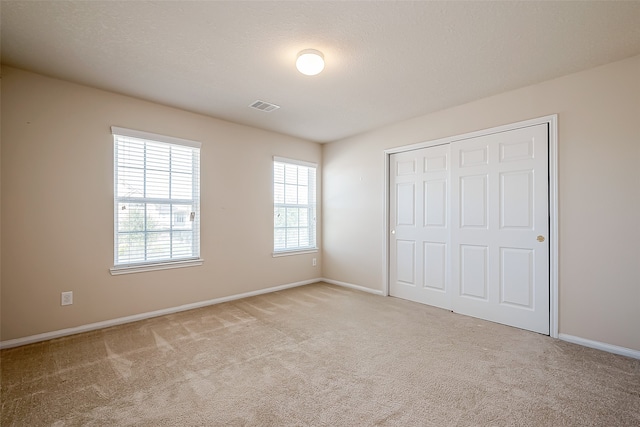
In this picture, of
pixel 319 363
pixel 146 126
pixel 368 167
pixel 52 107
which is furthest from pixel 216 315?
pixel 368 167

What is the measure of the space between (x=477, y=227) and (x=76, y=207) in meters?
4.45

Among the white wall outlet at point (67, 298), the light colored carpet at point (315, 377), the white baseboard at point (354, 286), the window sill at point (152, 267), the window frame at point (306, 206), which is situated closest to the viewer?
the light colored carpet at point (315, 377)

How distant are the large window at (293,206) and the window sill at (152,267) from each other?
52.0 inches

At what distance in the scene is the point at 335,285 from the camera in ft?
16.7

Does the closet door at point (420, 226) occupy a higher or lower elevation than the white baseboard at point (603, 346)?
higher

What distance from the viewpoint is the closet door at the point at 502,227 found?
305 centimetres

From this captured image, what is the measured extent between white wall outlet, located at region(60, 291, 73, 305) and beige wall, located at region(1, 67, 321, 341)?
0.13 ft

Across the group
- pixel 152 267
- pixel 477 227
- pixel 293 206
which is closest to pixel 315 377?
pixel 152 267

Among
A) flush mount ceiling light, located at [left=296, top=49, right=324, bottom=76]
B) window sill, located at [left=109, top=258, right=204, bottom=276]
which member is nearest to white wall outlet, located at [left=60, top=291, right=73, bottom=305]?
window sill, located at [left=109, top=258, right=204, bottom=276]

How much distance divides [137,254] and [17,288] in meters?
1.00

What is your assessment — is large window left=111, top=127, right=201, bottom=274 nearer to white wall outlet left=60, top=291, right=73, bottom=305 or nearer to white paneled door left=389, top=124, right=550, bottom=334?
white wall outlet left=60, top=291, right=73, bottom=305

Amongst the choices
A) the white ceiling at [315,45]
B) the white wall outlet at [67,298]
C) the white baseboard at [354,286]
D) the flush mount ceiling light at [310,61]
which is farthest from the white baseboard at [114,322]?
the flush mount ceiling light at [310,61]

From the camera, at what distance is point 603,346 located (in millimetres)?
2648

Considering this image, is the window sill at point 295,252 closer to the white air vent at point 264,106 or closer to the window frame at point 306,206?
the window frame at point 306,206
